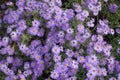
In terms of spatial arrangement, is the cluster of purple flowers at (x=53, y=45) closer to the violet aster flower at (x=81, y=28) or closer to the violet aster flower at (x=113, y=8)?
the violet aster flower at (x=81, y=28)

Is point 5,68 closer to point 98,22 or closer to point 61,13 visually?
point 61,13

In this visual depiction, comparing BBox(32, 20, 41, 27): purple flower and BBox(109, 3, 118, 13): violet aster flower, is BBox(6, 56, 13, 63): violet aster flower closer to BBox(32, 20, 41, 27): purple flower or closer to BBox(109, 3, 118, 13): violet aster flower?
BBox(32, 20, 41, 27): purple flower

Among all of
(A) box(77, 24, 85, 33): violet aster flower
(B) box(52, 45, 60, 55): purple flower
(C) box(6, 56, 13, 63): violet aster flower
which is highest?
(A) box(77, 24, 85, 33): violet aster flower

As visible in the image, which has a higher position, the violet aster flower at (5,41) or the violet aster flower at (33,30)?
the violet aster flower at (33,30)

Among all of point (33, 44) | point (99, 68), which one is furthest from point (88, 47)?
point (33, 44)

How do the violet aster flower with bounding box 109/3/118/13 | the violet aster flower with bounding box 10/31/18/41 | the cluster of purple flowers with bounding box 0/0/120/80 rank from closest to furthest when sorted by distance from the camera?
the cluster of purple flowers with bounding box 0/0/120/80 < the violet aster flower with bounding box 10/31/18/41 < the violet aster flower with bounding box 109/3/118/13

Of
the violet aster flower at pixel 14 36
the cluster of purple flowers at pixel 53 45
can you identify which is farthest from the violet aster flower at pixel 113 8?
the violet aster flower at pixel 14 36

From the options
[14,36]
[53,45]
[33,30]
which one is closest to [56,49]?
[53,45]

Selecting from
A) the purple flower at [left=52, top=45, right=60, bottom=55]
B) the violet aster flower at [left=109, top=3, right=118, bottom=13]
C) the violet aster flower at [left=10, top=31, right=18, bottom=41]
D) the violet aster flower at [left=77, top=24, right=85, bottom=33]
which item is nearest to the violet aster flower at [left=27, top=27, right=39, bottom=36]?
the violet aster flower at [left=10, top=31, right=18, bottom=41]
